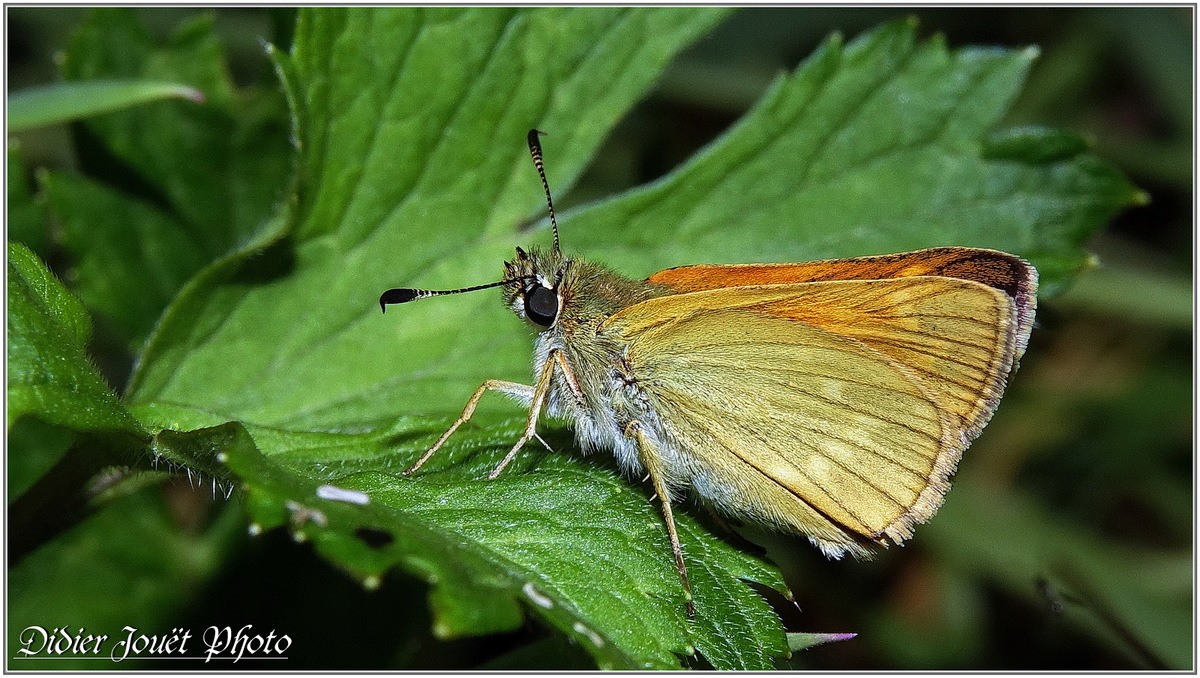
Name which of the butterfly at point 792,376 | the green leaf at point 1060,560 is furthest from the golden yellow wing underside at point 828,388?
the green leaf at point 1060,560

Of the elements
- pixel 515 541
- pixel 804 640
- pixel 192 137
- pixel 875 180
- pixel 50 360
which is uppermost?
pixel 875 180

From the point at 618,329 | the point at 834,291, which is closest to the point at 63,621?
the point at 618,329

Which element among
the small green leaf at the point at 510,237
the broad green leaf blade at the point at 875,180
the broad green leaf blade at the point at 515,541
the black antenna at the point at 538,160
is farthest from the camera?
the broad green leaf blade at the point at 875,180

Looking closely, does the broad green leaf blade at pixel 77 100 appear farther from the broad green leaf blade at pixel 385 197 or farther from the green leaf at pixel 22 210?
the broad green leaf blade at pixel 385 197

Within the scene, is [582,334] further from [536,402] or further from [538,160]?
[538,160]

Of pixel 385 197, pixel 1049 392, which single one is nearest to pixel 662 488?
pixel 385 197

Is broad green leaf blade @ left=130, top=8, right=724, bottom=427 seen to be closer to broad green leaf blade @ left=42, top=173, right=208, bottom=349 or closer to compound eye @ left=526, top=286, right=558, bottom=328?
compound eye @ left=526, top=286, right=558, bottom=328
